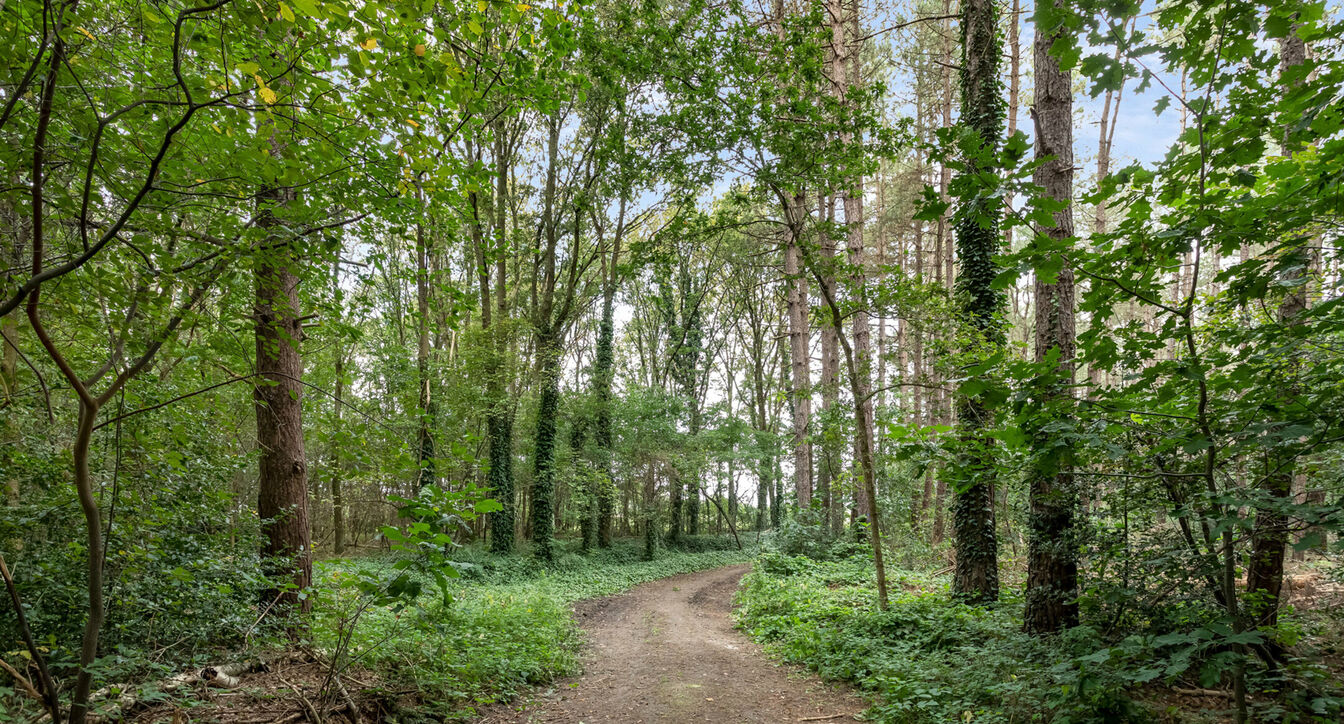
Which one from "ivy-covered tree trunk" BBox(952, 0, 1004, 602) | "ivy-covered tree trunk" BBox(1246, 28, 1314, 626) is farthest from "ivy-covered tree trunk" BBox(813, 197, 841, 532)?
"ivy-covered tree trunk" BBox(1246, 28, 1314, 626)

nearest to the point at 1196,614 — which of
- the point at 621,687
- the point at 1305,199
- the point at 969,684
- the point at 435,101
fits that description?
the point at 969,684

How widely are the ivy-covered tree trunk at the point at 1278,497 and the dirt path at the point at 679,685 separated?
336 cm

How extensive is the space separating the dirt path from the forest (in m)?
0.07

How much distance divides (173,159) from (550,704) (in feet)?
18.1

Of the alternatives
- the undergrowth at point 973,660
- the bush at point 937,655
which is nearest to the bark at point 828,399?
the bush at point 937,655

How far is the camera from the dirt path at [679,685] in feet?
17.3

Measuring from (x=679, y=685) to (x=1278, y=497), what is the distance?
561cm

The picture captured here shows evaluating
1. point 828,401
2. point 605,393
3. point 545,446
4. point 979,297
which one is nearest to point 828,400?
point 828,401

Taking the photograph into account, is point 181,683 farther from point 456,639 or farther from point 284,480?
point 456,639

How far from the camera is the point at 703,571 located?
62.3 ft

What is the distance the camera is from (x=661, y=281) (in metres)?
8.70

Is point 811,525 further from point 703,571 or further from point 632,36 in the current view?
point 632,36

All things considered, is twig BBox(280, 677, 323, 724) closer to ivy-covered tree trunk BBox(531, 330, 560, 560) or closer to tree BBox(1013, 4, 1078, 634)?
tree BBox(1013, 4, 1078, 634)

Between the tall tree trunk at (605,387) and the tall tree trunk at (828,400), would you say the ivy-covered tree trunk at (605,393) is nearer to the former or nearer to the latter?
the tall tree trunk at (605,387)
